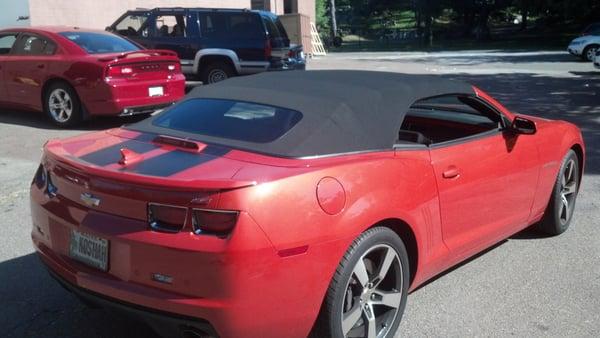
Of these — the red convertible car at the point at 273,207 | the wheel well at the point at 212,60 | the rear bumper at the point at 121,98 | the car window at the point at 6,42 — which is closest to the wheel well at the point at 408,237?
the red convertible car at the point at 273,207

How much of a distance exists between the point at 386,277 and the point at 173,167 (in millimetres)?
1302

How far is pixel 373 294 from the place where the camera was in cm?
334

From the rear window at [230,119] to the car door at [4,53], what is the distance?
24.2ft

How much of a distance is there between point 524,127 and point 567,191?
119 centimetres

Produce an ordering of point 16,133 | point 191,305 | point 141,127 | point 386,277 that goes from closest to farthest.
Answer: point 191,305
point 386,277
point 141,127
point 16,133

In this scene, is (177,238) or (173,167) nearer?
(177,238)

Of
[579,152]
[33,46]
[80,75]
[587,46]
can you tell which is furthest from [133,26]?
[587,46]

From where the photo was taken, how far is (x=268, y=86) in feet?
13.1

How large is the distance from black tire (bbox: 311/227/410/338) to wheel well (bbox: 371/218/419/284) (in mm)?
70

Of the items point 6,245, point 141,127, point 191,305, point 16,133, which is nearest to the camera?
point 191,305

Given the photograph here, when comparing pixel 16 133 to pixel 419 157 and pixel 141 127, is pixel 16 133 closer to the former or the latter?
pixel 141 127

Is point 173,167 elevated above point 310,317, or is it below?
above

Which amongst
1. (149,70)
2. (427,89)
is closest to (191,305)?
(427,89)

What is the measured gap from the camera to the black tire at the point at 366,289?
3.01 m
